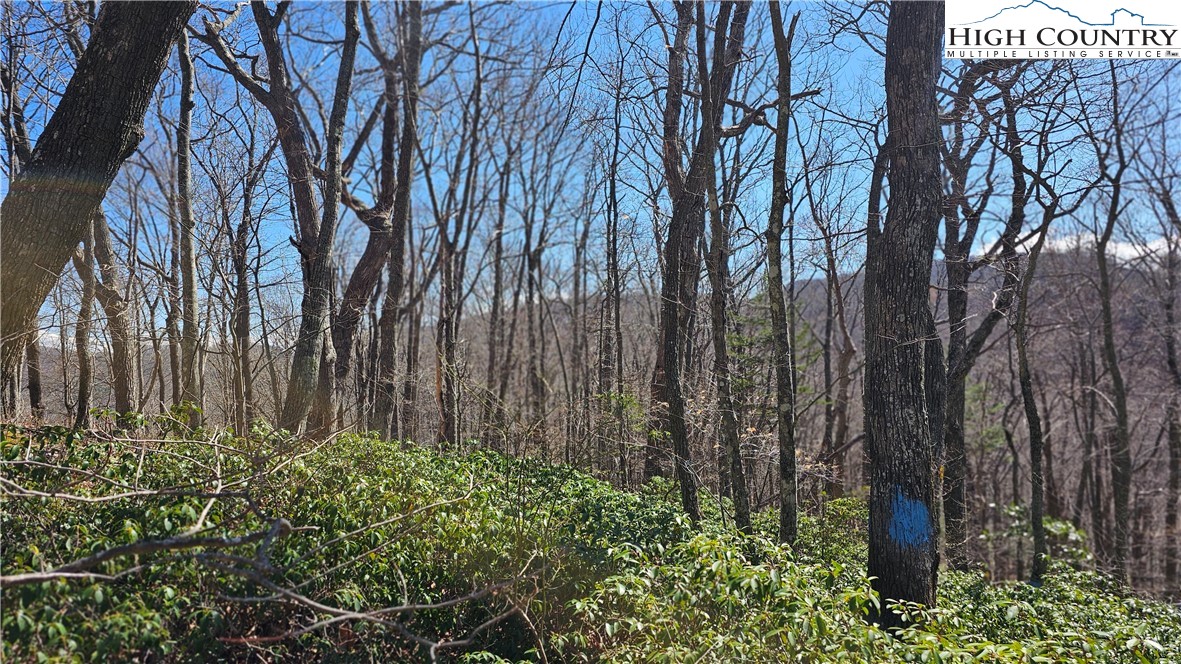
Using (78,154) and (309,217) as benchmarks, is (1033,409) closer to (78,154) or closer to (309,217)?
(309,217)

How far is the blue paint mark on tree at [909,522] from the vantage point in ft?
18.5

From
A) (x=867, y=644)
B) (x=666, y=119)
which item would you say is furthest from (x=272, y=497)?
(x=666, y=119)

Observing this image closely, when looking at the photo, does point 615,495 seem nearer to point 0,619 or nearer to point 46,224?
point 0,619

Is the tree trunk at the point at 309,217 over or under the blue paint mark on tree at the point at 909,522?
over

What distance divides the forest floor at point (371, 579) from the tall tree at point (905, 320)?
87 cm

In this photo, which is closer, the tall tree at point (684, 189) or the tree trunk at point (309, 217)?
the tall tree at point (684, 189)

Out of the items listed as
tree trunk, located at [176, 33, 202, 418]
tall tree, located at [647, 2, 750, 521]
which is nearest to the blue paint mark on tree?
tall tree, located at [647, 2, 750, 521]

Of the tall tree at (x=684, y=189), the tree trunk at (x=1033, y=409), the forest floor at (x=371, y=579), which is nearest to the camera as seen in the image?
the forest floor at (x=371, y=579)

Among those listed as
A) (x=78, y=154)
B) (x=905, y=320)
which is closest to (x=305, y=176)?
(x=78, y=154)

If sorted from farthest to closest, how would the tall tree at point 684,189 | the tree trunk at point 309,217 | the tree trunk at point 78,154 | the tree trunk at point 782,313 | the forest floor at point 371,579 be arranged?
the tree trunk at point 309,217 < the tall tree at point 684,189 < the tree trunk at point 782,313 < the tree trunk at point 78,154 < the forest floor at point 371,579

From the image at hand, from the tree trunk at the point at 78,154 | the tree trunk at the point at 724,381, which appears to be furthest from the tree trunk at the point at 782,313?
the tree trunk at the point at 78,154

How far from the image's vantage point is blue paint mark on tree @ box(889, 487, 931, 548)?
18.5 feet

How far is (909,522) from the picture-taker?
5664mm

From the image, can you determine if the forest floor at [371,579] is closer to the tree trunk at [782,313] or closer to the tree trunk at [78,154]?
the tree trunk at [78,154]
